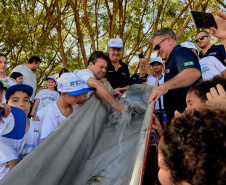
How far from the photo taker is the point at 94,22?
10.9 metres

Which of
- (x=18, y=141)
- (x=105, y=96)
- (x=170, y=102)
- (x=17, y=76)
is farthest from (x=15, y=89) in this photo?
(x=17, y=76)

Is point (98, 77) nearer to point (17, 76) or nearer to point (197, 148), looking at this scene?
point (17, 76)

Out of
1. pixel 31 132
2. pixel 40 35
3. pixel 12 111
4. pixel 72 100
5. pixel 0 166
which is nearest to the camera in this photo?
pixel 12 111

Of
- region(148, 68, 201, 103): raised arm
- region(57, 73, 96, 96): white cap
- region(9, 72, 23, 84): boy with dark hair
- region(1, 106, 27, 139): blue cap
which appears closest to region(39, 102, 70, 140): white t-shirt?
region(57, 73, 96, 96): white cap

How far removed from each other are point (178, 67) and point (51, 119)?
56.2 inches

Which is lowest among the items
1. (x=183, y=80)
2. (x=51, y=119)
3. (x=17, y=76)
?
(x=51, y=119)

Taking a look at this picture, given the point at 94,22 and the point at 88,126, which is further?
the point at 94,22

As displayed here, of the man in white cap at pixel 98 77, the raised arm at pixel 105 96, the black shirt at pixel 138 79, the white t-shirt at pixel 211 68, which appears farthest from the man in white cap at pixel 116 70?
the white t-shirt at pixel 211 68

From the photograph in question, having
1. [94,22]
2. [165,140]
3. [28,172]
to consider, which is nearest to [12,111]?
[28,172]

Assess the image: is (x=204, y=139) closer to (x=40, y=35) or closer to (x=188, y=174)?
(x=188, y=174)

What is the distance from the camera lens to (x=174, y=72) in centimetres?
268

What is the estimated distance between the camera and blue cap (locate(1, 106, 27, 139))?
1.60m

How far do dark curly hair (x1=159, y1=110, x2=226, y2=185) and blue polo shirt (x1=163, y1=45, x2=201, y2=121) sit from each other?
1.73 metres

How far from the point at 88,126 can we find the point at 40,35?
31.4 ft
